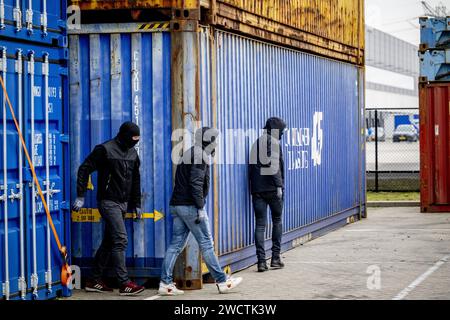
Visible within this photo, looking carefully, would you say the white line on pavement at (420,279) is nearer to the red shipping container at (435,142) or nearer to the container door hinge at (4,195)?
the container door hinge at (4,195)

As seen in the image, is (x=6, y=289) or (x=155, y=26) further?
(x=155, y=26)

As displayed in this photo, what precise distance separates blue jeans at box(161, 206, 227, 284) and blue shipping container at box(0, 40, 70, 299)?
4.15 feet

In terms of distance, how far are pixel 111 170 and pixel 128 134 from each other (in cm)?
48

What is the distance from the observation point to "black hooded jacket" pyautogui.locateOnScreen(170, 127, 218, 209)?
1124 centimetres

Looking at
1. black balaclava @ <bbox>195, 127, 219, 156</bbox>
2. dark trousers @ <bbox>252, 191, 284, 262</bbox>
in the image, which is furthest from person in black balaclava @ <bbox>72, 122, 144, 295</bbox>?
dark trousers @ <bbox>252, 191, 284, 262</bbox>

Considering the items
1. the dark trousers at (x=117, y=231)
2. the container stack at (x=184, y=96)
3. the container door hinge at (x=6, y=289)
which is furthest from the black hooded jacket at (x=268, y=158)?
the container door hinge at (x=6, y=289)

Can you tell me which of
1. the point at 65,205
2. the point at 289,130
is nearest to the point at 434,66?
the point at 289,130

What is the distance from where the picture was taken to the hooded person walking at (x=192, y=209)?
1127 centimetres

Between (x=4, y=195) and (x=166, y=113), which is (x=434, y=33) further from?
(x=4, y=195)

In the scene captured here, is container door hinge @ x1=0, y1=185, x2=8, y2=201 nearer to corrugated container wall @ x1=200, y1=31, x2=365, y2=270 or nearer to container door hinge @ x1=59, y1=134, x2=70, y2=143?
container door hinge @ x1=59, y1=134, x2=70, y2=143

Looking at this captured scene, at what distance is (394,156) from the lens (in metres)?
51.6

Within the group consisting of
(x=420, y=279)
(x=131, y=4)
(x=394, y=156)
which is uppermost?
(x=131, y=4)

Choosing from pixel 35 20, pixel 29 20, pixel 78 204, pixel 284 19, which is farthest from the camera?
pixel 284 19

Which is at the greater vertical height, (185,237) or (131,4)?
(131,4)
